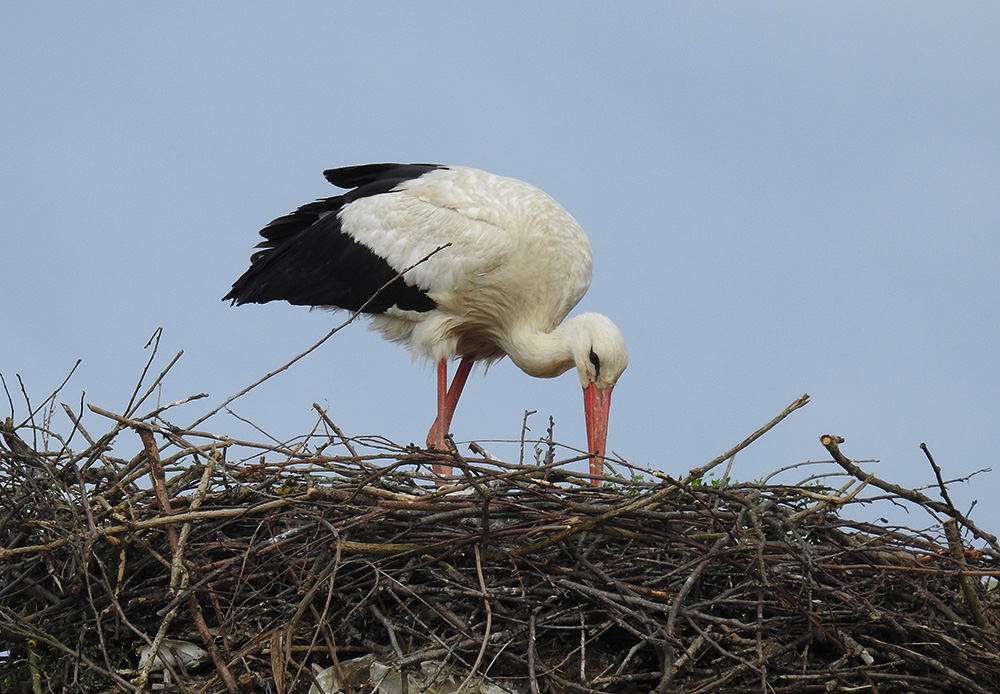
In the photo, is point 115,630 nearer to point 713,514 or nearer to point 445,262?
point 713,514

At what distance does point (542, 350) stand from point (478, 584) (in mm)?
2821

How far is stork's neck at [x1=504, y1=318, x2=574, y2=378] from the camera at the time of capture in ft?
22.6

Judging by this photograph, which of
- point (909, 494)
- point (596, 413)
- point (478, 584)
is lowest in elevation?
point (478, 584)

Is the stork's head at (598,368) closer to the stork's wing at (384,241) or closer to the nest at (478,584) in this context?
the stork's wing at (384,241)

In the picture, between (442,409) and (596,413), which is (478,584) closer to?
(596,413)

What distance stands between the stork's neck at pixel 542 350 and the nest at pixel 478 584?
2.45 m

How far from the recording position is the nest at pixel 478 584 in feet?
13.7

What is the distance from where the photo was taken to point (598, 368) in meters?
6.65

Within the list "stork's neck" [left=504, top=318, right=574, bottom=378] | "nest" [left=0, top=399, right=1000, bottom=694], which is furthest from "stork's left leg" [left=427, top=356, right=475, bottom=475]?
"nest" [left=0, top=399, right=1000, bottom=694]

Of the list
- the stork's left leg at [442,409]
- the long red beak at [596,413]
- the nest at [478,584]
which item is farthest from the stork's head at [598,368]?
the nest at [478,584]

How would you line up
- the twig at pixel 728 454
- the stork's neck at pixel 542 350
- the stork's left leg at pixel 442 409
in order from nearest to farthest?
1. the twig at pixel 728 454
2. the stork's neck at pixel 542 350
3. the stork's left leg at pixel 442 409

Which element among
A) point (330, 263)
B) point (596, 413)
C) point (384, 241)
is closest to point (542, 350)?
point (596, 413)

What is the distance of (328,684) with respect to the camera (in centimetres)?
421

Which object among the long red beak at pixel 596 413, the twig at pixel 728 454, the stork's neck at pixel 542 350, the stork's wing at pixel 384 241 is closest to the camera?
the twig at pixel 728 454
